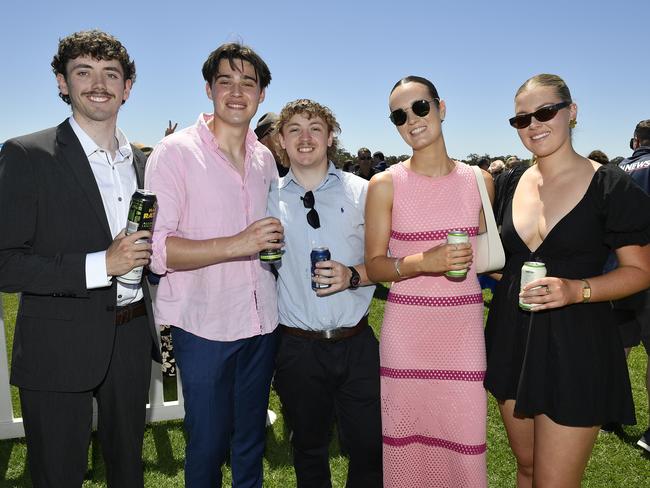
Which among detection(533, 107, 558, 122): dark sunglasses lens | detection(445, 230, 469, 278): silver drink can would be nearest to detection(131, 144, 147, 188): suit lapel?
detection(445, 230, 469, 278): silver drink can

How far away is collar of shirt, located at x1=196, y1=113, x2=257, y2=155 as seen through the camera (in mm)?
2654

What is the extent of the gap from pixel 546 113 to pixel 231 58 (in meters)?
1.59

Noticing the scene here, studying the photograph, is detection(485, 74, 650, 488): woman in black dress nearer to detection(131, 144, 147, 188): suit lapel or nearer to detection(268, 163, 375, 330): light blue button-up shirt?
detection(268, 163, 375, 330): light blue button-up shirt

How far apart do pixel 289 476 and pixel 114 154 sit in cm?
256

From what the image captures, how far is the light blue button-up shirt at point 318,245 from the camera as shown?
8.89 feet

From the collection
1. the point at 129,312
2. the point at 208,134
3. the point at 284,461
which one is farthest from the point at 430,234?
the point at 284,461

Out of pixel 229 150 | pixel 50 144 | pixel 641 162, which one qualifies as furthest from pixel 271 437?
pixel 641 162

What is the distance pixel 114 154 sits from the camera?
252cm

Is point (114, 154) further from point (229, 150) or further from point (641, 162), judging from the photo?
point (641, 162)

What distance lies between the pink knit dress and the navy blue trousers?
2.25ft

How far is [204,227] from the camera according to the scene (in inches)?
101

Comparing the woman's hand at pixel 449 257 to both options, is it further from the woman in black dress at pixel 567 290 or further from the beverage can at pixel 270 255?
the beverage can at pixel 270 255

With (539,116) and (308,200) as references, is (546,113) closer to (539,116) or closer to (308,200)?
(539,116)

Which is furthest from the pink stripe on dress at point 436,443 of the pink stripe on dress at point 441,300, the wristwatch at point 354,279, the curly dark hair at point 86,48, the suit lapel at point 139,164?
the curly dark hair at point 86,48
